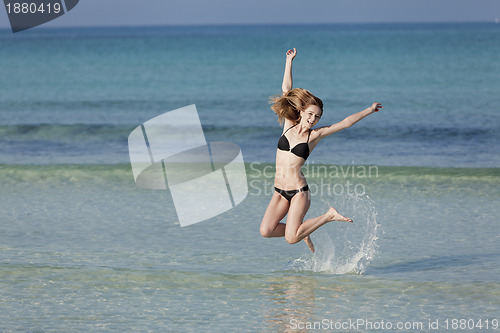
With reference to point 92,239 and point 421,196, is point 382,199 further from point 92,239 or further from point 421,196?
point 92,239

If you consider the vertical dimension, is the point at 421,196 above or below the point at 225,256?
below

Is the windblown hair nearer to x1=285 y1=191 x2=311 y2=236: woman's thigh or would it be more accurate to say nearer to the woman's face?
the woman's face

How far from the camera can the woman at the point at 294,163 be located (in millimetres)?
7375

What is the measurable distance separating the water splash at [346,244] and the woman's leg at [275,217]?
606 millimetres

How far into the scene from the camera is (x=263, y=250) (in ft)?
29.0

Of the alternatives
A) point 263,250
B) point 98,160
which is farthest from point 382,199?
point 98,160

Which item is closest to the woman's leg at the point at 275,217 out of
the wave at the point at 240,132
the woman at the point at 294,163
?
A: the woman at the point at 294,163

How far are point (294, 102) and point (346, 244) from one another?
7.95 feet

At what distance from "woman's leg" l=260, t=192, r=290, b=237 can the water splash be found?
Result: 1.99ft

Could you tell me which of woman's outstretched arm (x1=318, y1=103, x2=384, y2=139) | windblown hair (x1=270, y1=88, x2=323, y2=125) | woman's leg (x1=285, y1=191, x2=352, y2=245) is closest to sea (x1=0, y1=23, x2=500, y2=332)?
woman's leg (x1=285, y1=191, x2=352, y2=245)

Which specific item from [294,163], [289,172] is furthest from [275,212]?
[294,163]

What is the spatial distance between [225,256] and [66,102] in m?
22.7

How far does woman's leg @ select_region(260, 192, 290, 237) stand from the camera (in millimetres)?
7636

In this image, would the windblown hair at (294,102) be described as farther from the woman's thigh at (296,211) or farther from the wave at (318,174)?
the wave at (318,174)
